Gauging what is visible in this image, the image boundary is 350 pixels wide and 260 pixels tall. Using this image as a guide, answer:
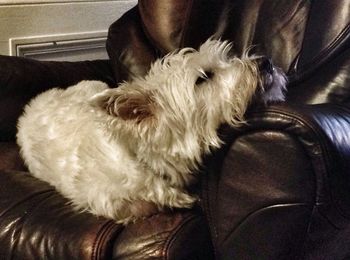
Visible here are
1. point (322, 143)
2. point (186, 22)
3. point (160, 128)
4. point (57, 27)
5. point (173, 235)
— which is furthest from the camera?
point (57, 27)

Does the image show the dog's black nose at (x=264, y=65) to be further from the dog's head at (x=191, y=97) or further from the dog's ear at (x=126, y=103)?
the dog's ear at (x=126, y=103)

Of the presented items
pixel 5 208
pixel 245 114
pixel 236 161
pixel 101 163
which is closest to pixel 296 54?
pixel 245 114

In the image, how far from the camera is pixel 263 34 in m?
1.68

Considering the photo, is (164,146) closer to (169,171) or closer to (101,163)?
(169,171)

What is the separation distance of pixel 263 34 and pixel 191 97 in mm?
440

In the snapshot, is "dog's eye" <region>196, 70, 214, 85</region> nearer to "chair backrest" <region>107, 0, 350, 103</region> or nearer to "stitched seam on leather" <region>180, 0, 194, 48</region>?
"chair backrest" <region>107, 0, 350, 103</region>

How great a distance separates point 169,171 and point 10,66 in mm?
842

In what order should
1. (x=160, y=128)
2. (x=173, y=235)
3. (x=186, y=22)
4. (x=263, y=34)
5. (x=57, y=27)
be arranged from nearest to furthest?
(x=173, y=235)
(x=160, y=128)
(x=263, y=34)
(x=186, y=22)
(x=57, y=27)

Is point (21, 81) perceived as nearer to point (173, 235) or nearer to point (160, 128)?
point (160, 128)

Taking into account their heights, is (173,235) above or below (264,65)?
below

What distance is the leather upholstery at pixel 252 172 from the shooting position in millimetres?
1029

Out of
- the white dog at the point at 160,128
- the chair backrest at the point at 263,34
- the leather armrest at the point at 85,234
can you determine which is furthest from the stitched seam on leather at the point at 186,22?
the leather armrest at the point at 85,234

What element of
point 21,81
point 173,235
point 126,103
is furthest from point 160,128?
point 21,81

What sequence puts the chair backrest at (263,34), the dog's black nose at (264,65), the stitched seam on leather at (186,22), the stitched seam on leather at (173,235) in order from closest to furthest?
1. the stitched seam on leather at (173,235)
2. the dog's black nose at (264,65)
3. the chair backrest at (263,34)
4. the stitched seam on leather at (186,22)
